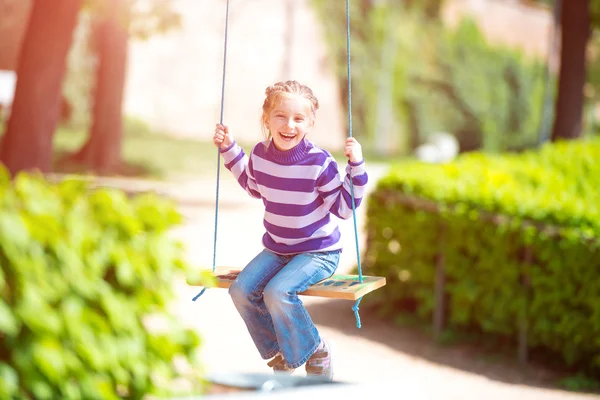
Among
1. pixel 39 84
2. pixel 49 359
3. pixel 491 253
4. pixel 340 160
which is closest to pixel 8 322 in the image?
pixel 49 359

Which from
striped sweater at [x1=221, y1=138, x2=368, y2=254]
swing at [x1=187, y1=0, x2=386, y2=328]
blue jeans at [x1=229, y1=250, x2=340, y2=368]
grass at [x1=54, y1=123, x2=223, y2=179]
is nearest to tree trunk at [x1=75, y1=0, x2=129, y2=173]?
grass at [x1=54, y1=123, x2=223, y2=179]

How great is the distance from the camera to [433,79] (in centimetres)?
2867

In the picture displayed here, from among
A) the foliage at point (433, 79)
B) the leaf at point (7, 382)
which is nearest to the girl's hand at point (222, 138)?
the leaf at point (7, 382)

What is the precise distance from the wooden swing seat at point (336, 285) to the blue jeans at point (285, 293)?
40 millimetres

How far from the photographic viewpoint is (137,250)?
9.83ft

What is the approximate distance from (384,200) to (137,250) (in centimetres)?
726

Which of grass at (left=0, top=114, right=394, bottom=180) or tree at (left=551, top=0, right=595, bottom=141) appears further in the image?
grass at (left=0, top=114, right=394, bottom=180)

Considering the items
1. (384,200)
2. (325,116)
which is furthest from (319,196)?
(325,116)

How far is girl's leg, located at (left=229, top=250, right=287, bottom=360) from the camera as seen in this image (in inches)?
116

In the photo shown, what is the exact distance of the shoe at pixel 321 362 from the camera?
10.6 feet

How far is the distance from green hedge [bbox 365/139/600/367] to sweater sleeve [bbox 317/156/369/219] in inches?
228

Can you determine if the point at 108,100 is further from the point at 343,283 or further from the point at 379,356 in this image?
the point at 343,283

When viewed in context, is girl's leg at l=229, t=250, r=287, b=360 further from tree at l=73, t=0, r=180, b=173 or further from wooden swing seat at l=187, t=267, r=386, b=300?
tree at l=73, t=0, r=180, b=173

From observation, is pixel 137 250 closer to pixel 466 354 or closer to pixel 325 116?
pixel 466 354
